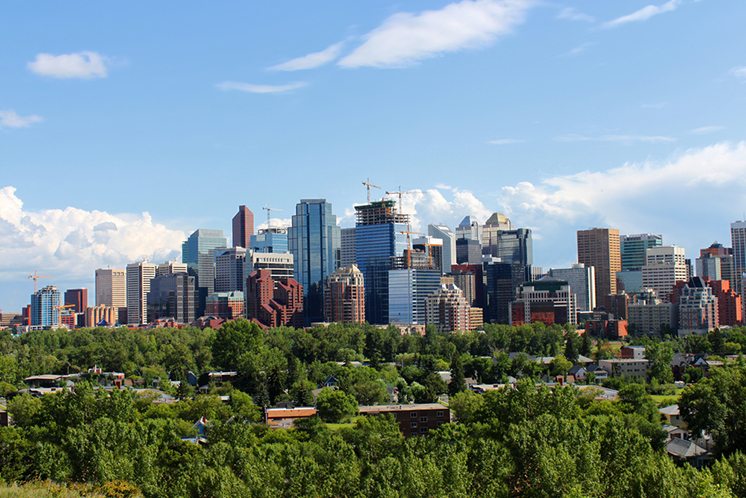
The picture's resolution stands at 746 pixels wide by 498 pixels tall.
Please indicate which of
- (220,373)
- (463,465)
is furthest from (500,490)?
(220,373)

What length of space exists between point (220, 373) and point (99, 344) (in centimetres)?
2293

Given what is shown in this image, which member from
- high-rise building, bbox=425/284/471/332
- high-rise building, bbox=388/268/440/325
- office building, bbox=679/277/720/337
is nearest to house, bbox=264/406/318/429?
high-rise building, bbox=425/284/471/332

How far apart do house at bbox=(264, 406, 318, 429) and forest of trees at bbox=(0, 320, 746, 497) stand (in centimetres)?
154

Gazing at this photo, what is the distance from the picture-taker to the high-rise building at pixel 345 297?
18212 centimetres

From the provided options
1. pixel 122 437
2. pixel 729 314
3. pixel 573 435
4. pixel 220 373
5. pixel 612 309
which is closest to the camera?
pixel 573 435

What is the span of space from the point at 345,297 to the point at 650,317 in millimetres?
53561

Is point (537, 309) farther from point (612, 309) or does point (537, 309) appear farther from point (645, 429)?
point (645, 429)

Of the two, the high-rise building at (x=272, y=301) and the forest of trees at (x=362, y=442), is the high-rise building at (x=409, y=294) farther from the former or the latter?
the forest of trees at (x=362, y=442)

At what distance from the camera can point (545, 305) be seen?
175 m

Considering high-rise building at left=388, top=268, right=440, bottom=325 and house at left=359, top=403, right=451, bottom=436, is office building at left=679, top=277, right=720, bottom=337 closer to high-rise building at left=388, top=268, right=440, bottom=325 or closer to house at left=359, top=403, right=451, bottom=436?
high-rise building at left=388, top=268, right=440, bottom=325

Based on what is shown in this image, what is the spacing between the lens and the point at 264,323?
584ft

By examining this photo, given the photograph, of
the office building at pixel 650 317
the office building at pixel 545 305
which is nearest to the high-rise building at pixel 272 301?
the office building at pixel 545 305

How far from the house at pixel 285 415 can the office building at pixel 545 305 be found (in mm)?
97825

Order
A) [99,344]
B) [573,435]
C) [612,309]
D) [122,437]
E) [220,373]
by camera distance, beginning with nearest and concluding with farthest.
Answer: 1. [573,435]
2. [122,437]
3. [220,373]
4. [99,344]
5. [612,309]
